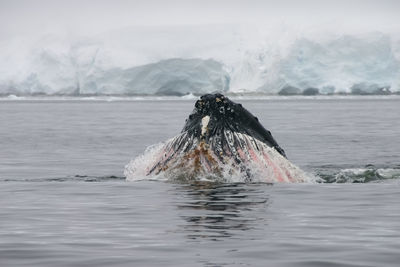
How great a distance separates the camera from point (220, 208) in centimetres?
1064

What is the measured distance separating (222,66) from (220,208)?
Result: 85.3m

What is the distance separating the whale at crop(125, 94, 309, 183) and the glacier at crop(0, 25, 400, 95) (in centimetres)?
7266

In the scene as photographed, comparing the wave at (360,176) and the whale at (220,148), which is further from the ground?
the whale at (220,148)

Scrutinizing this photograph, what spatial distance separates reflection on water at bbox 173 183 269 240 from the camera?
8828 millimetres

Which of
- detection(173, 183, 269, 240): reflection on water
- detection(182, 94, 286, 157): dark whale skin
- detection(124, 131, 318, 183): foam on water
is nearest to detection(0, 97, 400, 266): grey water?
detection(173, 183, 269, 240): reflection on water

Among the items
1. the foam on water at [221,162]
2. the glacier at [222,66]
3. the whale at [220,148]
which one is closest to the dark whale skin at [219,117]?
the whale at [220,148]

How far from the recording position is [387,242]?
805 centimetres

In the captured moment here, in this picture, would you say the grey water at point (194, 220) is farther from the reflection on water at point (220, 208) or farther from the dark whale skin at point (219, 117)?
the dark whale skin at point (219, 117)

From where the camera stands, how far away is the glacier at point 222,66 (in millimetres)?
86000

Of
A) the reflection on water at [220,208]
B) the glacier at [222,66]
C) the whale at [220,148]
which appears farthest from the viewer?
the glacier at [222,66]

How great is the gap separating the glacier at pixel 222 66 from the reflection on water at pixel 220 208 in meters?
73.3

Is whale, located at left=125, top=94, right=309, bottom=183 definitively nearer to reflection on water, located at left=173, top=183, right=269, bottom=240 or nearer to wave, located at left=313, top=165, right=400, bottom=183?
reflection on water, located at left=173, top=183, right=269, bottom=240

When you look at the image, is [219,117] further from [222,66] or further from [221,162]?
[222,66]

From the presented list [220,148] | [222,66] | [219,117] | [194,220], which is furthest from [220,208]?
[222,66]
